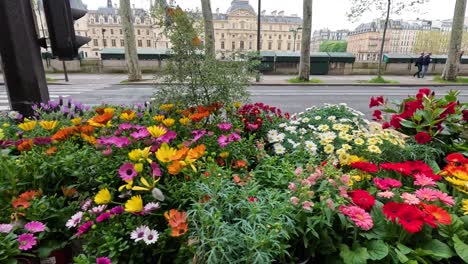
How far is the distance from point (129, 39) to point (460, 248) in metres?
17.8

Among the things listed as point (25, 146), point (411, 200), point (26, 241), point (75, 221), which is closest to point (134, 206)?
point (75, 221)

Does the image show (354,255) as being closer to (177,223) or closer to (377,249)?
(377,249)

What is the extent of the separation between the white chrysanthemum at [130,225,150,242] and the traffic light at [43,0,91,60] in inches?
79.2

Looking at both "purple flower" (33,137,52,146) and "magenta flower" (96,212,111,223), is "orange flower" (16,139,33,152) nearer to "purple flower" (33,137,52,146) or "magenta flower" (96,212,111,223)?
"purple flower" (33,137,52,146)

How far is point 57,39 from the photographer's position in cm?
248

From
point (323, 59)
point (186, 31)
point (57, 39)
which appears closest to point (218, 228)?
point (57, 39)

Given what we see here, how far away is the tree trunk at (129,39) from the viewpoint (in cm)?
1560

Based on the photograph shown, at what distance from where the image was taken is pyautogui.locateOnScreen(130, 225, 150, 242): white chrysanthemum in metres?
1.29

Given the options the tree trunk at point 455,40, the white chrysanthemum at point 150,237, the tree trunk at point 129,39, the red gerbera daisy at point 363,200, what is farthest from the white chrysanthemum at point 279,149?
the tree trunk at point 455,40

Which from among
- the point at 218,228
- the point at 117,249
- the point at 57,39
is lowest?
the point at 117,249

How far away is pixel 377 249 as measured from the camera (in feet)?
4.66

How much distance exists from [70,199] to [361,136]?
2.38 meters

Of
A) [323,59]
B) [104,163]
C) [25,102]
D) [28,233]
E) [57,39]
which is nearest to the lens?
[28,233]

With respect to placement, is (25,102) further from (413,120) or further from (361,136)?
(413,120)
